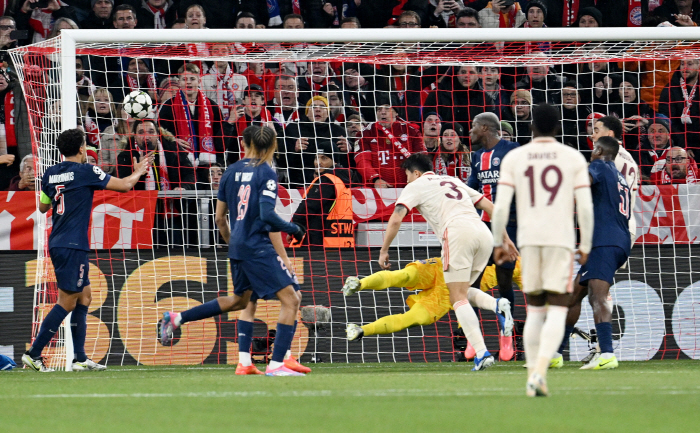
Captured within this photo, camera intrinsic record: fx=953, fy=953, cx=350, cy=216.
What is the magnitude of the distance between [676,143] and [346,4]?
5.45 metres

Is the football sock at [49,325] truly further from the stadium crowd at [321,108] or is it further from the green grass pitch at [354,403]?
the stadium crowd at [321,108]

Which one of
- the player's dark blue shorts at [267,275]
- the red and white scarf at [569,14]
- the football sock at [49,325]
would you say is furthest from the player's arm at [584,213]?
the red and white scarf at [569,14]

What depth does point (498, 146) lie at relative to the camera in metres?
9.48

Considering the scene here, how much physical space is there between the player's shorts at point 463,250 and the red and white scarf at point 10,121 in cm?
607

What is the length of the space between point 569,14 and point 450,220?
24.6ft

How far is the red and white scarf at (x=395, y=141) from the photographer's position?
1180 cm

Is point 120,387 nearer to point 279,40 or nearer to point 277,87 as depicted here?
point 279,40

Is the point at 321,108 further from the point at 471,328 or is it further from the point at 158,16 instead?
the point at 471,328

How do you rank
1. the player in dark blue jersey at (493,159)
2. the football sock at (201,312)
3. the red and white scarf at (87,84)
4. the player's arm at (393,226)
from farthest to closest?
1. the red and white scarf at (87,84)
2. the player in dark blue jersey at (493,159)
3. the player's arm at (393,226)
4. the football sock at (201,312)

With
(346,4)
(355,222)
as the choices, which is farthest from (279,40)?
(346,4)

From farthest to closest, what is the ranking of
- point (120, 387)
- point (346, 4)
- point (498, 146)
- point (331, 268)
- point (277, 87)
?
point (346, 4) → point (277, 87) → point (331, 268) → point (498, 146) → point (120, 387)

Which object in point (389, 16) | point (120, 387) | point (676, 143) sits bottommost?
point (120, 387)

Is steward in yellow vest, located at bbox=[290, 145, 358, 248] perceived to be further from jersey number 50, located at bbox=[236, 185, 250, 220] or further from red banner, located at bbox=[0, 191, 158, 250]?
jersey number 50, located at bbox=[236, 185, 250, 220]

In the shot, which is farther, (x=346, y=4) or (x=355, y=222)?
(x=346, y=4)
